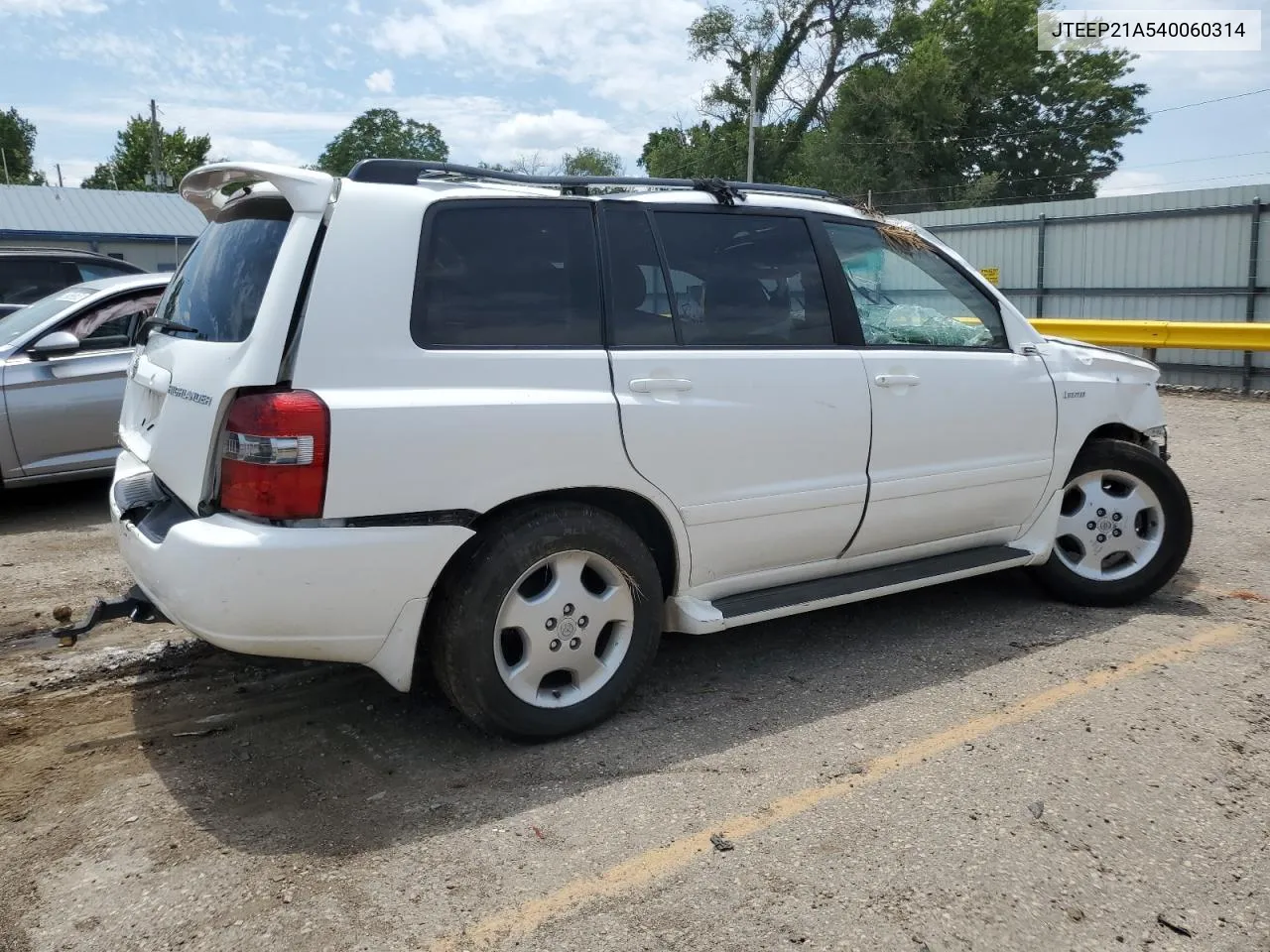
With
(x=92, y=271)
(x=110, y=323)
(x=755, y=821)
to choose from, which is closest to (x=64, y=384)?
(x=110, y=323)

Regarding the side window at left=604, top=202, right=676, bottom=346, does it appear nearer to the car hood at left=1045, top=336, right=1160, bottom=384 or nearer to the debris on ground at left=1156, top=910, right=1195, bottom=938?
the car hood at left=1045, top=336, right=1160, bottom=384

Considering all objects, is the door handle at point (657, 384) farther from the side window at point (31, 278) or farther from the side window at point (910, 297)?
the side window at point (31, 278)

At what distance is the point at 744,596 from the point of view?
390 centimetres

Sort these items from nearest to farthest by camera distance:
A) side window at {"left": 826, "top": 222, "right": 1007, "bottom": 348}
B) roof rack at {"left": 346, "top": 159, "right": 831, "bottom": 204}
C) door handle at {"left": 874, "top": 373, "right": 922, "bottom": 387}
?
roof rack at {"left": 346, "top": 159, "right": 831, "bottom": 204} < door handle at {"left": 874, "top": 373, "right": 922, "bottom": 387} < side window at {"left": 826, "top": 222, "right": 1007, "bottom": 348}

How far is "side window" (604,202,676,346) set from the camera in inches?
140

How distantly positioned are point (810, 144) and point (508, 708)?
41095 millimetres

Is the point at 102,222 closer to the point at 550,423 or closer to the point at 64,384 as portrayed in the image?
the point at 64,384

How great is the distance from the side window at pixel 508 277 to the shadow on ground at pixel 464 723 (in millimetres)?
1372

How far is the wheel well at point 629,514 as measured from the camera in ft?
10.9

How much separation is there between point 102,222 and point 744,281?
38.1 metres

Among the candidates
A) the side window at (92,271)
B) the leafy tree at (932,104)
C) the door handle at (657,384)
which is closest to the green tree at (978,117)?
the leafy tree at (932,104)

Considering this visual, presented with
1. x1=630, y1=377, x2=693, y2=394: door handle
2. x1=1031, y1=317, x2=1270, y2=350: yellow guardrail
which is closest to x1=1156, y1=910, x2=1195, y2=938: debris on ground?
x1=630, y1=377, x2=693, y2=394: door handle

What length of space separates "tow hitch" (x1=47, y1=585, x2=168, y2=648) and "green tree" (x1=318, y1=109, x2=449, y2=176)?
77.0 meters

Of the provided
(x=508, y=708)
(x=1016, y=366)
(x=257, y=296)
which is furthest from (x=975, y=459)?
(x=257, y=296)
